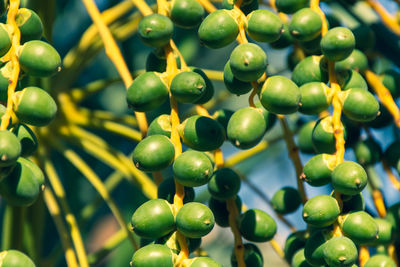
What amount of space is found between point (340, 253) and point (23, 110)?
473 millimetres

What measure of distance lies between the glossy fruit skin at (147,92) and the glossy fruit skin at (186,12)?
0.40ft

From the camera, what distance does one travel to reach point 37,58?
3.22ft

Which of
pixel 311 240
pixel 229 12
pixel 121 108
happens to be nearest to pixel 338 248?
pixel 311 240

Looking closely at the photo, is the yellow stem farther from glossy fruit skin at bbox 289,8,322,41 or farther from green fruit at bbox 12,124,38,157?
glossy fruit skin at bbox 289,8,322,41

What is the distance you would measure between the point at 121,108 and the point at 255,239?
4.16 feet

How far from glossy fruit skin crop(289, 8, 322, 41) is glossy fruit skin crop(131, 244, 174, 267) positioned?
1.43 feet

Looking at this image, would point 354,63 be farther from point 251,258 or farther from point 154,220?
point 154,220

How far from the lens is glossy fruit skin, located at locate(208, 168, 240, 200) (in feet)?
3.57

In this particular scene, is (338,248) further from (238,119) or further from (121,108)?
(121,108)

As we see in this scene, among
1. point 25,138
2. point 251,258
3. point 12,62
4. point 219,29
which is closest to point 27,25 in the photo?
Result: point 12,62

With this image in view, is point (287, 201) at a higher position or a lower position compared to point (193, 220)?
lower

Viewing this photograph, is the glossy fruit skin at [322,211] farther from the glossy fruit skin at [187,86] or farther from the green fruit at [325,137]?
the glossy fruit skin at [187,86]

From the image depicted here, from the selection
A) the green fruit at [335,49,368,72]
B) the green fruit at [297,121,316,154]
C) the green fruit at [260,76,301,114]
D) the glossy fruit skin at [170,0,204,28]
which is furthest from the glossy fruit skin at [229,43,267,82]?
the green fruit at [297,121,316,154]

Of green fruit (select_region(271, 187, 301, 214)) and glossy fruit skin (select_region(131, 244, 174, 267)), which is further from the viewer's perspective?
green fruit (select_region(271, 187, 301, 214))
